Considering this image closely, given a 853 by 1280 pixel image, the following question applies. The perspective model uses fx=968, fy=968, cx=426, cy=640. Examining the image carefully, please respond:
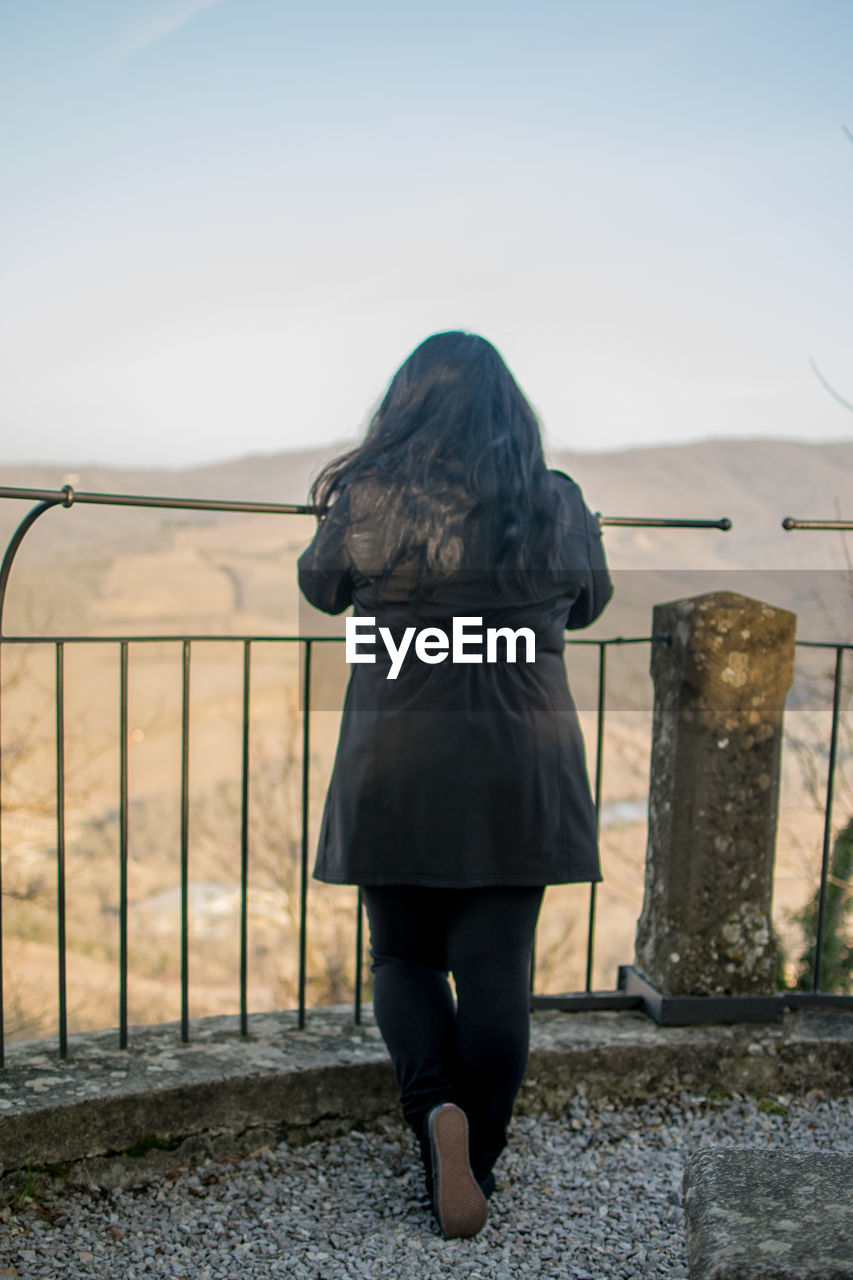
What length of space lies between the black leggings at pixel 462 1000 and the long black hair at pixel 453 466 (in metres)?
0.63

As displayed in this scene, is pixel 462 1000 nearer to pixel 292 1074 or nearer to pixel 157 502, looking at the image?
pixel 292 1074

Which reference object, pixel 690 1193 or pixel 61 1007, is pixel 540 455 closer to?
pixel 690 1193

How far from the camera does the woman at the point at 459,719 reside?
1.72m

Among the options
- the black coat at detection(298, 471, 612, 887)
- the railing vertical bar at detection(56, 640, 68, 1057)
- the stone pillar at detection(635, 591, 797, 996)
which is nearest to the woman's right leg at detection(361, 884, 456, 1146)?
the black coat at detection(298, 471, 612, 887)

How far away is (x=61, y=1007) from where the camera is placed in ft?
6.88

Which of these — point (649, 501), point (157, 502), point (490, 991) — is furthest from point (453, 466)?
point (649, 501)

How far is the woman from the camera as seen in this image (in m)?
1.72

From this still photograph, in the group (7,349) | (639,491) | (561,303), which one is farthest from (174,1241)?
(7,349)

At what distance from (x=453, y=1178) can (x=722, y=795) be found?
1151 millimetres

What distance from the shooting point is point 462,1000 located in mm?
1780

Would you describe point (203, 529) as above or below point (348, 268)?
below

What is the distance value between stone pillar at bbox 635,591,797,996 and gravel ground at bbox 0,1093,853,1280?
364 millimetres

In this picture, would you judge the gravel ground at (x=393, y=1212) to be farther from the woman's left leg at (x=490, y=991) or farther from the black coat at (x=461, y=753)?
the black coat at (x=461, y=753)

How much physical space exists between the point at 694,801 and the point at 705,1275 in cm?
151
